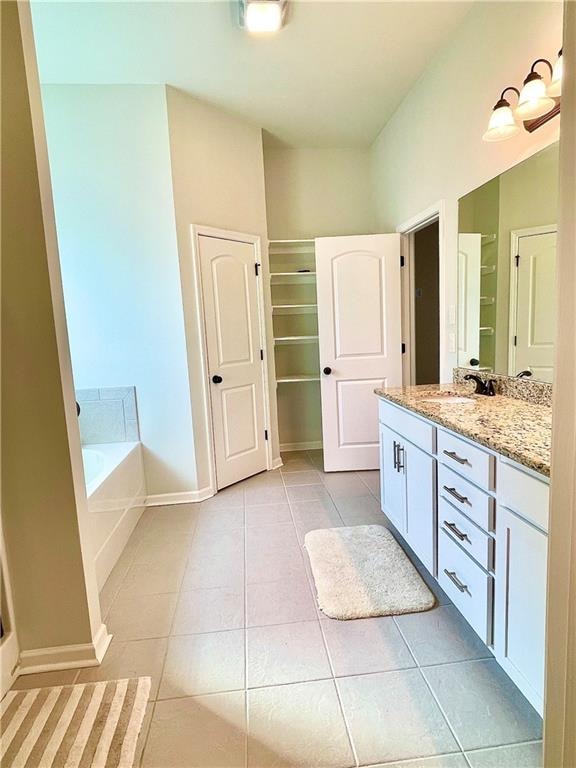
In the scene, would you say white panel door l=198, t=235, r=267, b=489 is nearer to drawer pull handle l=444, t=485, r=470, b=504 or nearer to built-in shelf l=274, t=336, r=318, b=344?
built-in shelf l=274, t=336, r=318, b=344

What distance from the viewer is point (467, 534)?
1457 mm

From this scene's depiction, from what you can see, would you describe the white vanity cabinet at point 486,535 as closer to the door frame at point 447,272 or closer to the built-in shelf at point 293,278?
the door frame at point 447,272

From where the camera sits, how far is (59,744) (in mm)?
1194

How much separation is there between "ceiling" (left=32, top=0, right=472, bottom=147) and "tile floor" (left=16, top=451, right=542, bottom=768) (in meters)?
2.91

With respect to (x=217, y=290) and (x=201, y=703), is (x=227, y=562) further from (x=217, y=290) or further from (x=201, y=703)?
(x=217, y=290)

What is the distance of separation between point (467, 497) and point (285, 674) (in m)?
0.93

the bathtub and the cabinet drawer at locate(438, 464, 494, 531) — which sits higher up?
the cabinet drawer at locate(438, 464, 494, 531)

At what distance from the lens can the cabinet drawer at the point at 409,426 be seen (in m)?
1.75

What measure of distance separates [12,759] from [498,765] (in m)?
1.41

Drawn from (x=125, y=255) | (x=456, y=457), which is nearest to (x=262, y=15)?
(x=125, y=255)

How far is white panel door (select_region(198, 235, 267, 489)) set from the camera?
118 inches

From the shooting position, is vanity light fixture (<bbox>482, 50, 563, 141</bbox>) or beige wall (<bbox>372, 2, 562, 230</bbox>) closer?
vanity light fixture (<bbox>482, 50, 563, 141</bbox>)

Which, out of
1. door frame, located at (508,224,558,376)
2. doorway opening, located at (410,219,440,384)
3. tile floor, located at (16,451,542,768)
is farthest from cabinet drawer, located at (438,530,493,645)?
doorway opening, located at (410,219,440,384)

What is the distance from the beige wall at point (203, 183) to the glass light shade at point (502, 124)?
1.93 metres
